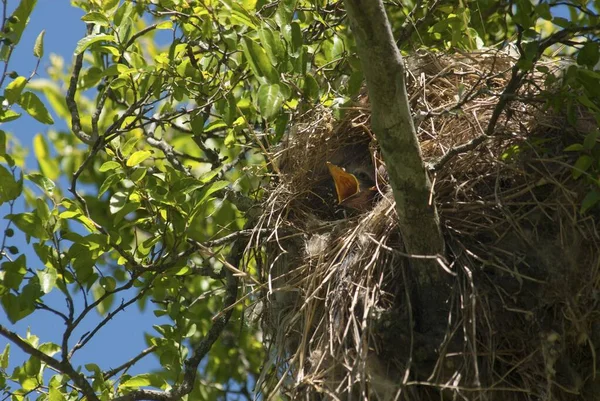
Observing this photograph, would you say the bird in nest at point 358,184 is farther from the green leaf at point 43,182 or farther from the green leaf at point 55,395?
the green leaf at point 55,395

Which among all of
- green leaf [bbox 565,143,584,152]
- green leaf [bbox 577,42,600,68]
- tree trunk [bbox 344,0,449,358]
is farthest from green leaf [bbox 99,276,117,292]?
green leaf [bbox 577,42,600,68]

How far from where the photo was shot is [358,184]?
296 cm

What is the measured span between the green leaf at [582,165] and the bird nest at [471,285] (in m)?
0.12

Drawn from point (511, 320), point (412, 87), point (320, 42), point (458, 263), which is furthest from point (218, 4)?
point (511, 320)

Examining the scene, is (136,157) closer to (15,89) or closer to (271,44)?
(15,89)

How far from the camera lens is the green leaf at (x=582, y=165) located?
234 centimetres

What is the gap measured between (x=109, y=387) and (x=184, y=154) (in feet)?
3.14

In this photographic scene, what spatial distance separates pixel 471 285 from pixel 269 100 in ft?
2.23

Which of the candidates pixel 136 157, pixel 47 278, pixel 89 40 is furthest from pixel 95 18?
pixel 47 278

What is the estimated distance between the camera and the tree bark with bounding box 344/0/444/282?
7.16ft

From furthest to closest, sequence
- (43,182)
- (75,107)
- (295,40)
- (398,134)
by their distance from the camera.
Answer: (75,107) → (43,182) → (295,40) → (398,134)

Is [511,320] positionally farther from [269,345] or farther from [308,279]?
[269,345]

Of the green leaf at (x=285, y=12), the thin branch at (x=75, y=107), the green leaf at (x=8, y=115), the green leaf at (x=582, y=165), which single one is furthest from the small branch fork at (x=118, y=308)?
the green leaf at (x=582, y=165)

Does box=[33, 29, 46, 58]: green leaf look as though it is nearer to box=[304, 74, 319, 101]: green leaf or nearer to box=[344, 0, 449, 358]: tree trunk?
box=[304, 74, 319, 101]: green leaf
